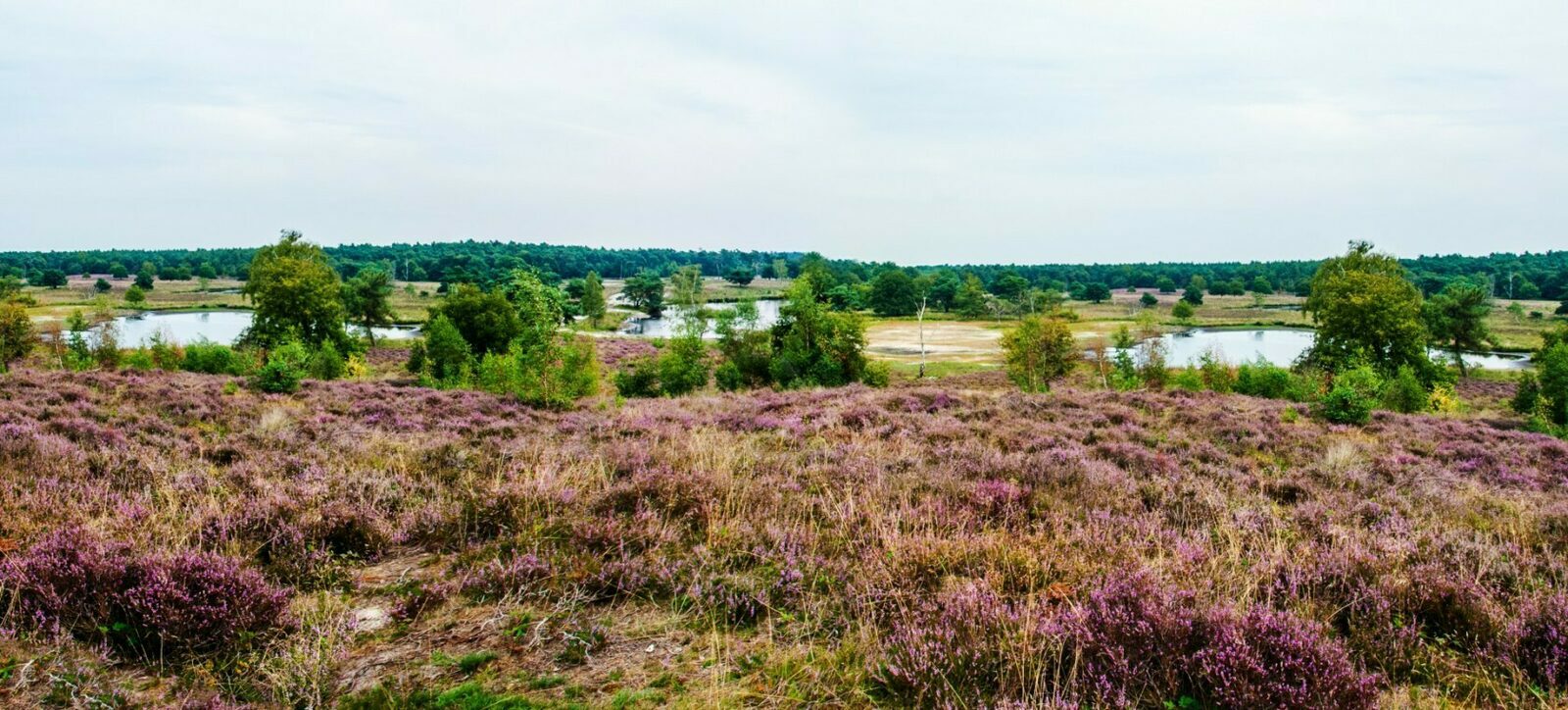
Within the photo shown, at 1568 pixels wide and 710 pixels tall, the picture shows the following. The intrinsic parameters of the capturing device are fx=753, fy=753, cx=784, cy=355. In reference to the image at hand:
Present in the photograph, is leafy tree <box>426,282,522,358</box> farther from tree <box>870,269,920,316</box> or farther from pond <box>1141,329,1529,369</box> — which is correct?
tree <box>870,269,920,316</box>

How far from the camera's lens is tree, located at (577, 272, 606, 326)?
122 m

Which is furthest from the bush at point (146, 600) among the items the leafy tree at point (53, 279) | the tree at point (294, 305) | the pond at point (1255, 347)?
the leafy tree at point (53, 279)

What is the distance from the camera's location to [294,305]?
182 ft

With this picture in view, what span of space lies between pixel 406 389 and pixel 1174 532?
23.5 meters

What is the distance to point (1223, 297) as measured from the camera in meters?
192

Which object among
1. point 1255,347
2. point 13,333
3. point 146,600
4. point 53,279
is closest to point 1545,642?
point 146,600

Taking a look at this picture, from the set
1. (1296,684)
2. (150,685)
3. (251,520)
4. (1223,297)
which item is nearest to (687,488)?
(251,520)

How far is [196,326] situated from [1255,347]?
142 metres

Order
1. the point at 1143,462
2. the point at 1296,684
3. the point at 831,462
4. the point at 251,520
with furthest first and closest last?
the point at 1143,462 < the point at 831,462 < the point at 251,520 < the point at 1296,684

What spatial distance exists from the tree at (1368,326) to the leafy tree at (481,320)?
58.3 meters

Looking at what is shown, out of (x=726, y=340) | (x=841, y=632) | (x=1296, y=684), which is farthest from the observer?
(x=726, y=340)

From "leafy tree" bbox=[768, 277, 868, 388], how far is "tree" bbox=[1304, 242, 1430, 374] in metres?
32.6

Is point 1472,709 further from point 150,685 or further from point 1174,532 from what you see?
point 150,685

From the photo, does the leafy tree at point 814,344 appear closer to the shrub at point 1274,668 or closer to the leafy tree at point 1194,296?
the shrub at point 1274,668
